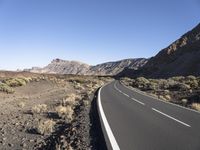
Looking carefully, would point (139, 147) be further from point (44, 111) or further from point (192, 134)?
point (44, 111)

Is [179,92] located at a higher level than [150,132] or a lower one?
higher

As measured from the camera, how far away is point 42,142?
10.5 m

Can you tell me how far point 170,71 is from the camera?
356 ft

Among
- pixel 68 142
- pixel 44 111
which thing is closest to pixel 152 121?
pixel 68 142

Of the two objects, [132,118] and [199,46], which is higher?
[199,46]

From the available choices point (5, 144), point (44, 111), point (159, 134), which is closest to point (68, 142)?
point (5, 144)

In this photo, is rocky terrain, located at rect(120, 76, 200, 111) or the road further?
rocky terrain, located at rect(120, 76, 200, 111)

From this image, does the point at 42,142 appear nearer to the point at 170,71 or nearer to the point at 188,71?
the point at 188,71

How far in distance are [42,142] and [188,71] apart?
289 ft

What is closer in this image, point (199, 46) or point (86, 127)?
point (86, 127)

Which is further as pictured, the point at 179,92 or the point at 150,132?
the point at 179,92

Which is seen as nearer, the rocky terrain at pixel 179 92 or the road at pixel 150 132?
the road at pixel 150 132

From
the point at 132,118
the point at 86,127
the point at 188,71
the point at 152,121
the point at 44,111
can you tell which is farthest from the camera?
the point at 188,71

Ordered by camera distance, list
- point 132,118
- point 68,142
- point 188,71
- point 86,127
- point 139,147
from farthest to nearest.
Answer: point 188,71 → point 132,118 → point 86,127 → point 68,142 → point 139,147
